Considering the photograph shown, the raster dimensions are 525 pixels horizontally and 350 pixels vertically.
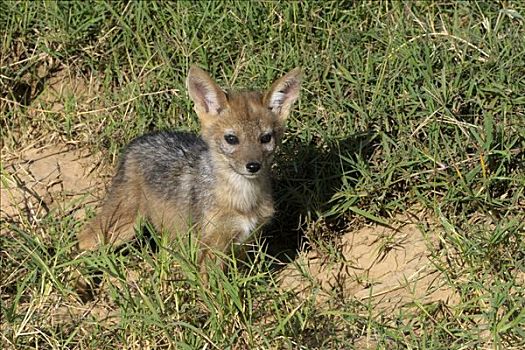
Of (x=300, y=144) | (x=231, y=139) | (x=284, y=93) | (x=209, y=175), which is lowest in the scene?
(x=300, y=144)

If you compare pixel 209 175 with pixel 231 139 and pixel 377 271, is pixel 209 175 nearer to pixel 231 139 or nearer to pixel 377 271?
pixel 231 139

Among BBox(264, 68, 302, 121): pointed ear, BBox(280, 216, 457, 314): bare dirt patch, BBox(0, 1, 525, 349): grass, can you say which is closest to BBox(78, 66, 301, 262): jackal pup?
BBox(264, 68, 302, 121): pointed ear

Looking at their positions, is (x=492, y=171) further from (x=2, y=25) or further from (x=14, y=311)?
(x=2, y=25)

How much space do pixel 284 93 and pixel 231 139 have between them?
1.49ft

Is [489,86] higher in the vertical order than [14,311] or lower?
higher

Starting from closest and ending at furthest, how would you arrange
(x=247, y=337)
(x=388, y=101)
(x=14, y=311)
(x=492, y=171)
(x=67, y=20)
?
(x=247, y=337) → (x=14, y=311) → (x=492, y=171) → (x=388, y=101) → (x=67, y=20)

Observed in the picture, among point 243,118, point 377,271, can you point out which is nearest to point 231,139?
point 243,118

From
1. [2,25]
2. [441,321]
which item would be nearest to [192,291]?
[441,321]

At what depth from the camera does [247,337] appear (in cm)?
526

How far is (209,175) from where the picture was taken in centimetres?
614

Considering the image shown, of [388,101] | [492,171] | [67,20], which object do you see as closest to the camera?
[492,171]

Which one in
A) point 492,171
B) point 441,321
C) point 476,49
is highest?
point 476,49

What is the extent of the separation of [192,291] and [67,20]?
307 centimetres

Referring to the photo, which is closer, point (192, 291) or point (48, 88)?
point (192, 291)
